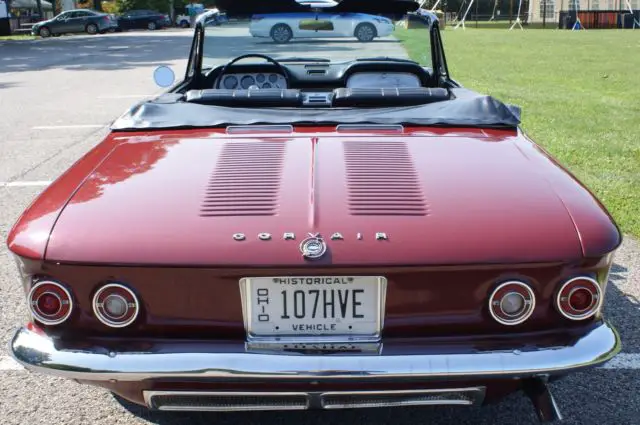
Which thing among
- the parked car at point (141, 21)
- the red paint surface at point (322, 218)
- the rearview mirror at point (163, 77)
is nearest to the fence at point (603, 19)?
the parked car at point (141, 21)

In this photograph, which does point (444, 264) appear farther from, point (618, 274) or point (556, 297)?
point (618, 274)

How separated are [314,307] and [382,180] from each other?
24.0 inches

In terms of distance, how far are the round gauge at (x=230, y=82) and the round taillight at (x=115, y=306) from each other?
2.51 metres

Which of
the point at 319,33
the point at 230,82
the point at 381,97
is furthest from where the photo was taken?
the point at 230,82

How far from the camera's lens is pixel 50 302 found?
2281 millimetres

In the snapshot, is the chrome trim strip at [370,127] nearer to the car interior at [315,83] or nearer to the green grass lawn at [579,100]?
the car interior at [315,83]

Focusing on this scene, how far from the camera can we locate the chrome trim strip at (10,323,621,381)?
214 cm

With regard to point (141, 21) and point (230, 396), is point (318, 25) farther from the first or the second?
point (141, 21)

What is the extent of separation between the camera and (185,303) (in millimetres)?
2240

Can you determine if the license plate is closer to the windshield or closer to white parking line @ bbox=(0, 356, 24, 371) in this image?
white parking line @ bbox=(0, 356, 24, 371)

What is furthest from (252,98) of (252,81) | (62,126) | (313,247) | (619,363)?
(62,126)

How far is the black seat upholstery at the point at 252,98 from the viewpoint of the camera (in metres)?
3.60

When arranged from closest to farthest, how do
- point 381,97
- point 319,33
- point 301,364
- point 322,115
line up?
point 301,364
point 322,115
point 381,97
point 319,33

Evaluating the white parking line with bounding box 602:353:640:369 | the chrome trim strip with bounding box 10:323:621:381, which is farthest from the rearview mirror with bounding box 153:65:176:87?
the white parking line with bounding box 602:353:640:369
